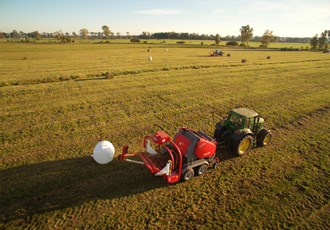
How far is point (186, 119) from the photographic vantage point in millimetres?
11367

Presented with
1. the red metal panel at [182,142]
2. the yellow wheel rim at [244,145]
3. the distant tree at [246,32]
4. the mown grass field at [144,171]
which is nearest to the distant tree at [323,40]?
the distant tree at [246,32]

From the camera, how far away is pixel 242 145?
26.0ft

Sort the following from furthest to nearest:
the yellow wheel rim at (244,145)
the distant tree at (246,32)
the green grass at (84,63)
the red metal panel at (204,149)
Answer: the distant tree at (246,32) < the green grass at (84,63) < the yellow wheel rim at (244,145) < the red metal panel at (204,149)

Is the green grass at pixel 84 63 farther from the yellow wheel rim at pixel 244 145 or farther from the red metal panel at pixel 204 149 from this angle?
the red metal panel at pixel 204 149

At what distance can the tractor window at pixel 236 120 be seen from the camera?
768 cm

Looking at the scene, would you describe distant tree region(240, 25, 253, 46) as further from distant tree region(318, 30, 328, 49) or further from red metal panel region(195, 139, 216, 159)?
red metal panel region(195, 139, 216, 159)

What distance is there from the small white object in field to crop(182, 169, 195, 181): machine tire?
3.01 metres

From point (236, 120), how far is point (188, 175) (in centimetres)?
333

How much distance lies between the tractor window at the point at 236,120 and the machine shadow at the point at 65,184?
4021 millimetres

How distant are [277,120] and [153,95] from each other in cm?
953

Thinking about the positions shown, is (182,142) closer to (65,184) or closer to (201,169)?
(201,169)

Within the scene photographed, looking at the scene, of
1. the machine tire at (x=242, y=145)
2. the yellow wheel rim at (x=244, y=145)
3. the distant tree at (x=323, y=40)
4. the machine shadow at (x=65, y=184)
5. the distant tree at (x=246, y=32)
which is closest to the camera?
the machine shadow at (x=65, y=184)

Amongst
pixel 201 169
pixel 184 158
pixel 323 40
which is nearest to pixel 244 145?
pixel 201 169

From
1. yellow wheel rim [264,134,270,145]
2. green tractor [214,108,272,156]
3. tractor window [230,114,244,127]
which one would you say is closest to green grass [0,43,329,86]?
green tractor [214,108,272,156]
